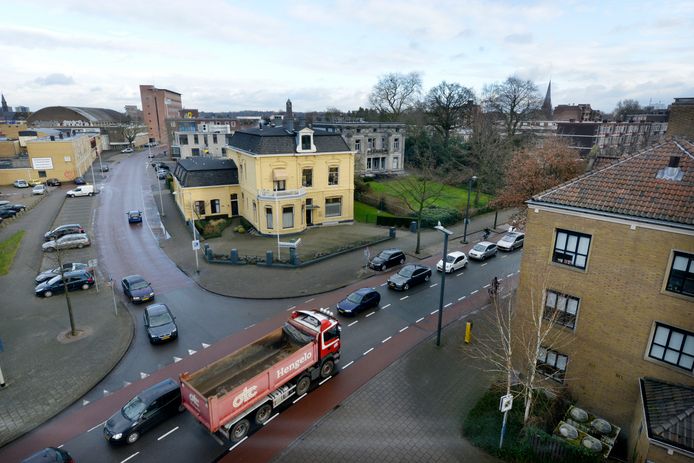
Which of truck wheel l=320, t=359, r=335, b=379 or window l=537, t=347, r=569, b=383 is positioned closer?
window l=537, t=347, r=569, b=383

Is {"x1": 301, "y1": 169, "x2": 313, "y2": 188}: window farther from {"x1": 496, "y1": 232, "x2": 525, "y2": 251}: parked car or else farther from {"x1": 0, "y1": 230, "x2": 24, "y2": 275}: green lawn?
{"x1": 0, "y1": 230, "x2": 24, "y2": 275}: green lawn

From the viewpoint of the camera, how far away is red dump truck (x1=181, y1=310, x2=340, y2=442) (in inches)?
546

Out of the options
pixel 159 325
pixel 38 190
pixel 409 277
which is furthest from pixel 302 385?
pixel 38 190

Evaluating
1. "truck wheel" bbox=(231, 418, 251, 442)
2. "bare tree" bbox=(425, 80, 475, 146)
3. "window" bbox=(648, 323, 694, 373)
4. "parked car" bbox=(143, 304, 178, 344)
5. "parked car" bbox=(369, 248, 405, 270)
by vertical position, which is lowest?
"truck wheel" bbox=(231, 418, 251, 442)

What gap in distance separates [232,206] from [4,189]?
134ft

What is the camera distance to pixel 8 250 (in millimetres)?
33625

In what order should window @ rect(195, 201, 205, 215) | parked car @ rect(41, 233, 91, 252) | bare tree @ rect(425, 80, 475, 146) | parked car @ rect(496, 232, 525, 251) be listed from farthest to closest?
bare tree @ rect(425, 80, 475, 146) → window @ rect(195, 201, 205, 215) → parked car @ rect(496, 232, 525, 251) → parked car @ rect(41, 233, 91, 252)

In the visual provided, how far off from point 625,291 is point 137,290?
26.1m

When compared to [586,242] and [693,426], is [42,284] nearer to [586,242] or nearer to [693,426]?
[586,242]

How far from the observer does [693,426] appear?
11.6m

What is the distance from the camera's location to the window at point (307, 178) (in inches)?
1549

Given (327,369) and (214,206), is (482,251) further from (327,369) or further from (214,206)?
(214,206)

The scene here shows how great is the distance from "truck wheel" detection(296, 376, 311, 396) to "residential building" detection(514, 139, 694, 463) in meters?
9.91

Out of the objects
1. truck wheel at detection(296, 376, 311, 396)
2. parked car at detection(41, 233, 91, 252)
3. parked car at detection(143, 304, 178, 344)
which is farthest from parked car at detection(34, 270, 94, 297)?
truck wheel at detection(296, 376, 311, 396)
